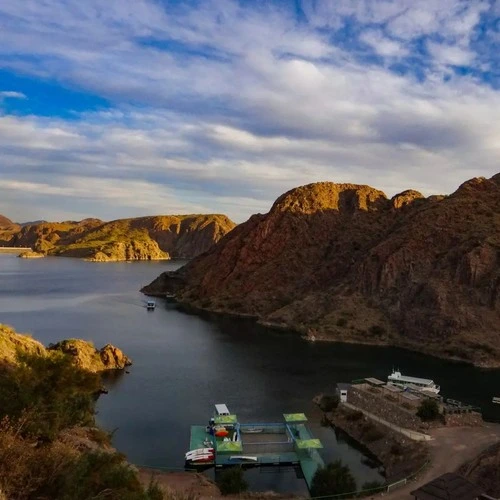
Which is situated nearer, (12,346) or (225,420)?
(225,420)

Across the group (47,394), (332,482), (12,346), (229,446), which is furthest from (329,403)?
(12,346)

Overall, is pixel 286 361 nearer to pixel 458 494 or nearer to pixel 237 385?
pixel 237 385

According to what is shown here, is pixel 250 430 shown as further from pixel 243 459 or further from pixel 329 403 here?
pixel 329 403

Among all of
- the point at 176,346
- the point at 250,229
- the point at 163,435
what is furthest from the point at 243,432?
the point at 250,229

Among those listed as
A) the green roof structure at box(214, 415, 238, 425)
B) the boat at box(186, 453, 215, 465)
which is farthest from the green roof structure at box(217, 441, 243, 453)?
the green roof structure at box(214, 415, 238, 425)

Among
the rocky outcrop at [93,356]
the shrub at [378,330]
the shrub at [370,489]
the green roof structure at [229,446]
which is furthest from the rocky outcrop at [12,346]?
the shrub at [378,330]

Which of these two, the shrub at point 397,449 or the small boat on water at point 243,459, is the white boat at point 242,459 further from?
the shrub at point 397,449

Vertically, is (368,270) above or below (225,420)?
above
